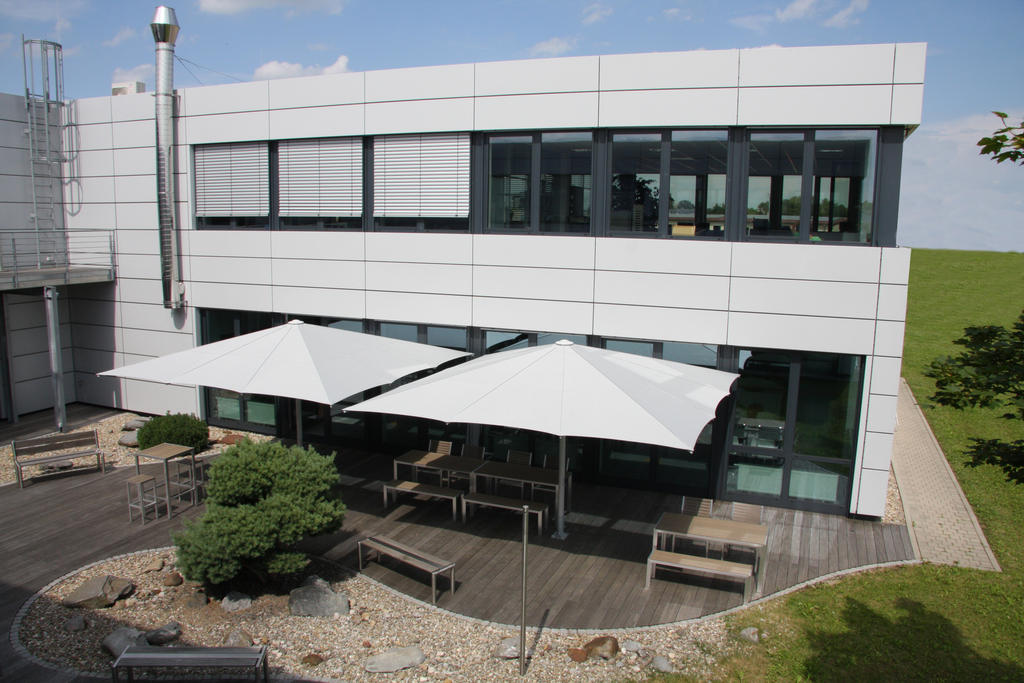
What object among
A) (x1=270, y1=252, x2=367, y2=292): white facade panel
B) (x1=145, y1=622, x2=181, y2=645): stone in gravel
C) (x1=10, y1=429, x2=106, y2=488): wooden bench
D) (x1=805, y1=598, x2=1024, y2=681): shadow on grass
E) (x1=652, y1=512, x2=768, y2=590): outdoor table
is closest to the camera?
(x1=805, y1=598, x2=1024, y2=681): shadow on grass

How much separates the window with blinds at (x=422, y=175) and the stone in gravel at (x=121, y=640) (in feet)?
26.9

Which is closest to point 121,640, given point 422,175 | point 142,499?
point 142,499

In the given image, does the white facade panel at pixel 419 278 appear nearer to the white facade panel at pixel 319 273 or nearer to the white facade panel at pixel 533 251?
the white facade panel at pixel 319 273

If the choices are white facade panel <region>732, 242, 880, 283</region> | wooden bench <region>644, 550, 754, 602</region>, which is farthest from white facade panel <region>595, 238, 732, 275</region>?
wooden bench <region>644, 550, 754, 602</region>

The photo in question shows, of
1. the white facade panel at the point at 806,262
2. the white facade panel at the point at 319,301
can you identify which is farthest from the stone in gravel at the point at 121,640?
the white facade panel at the point at 806,262

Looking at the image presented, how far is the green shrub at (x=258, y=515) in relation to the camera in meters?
7.64

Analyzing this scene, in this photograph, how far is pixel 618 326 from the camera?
39.1 ft

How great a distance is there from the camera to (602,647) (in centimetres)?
730

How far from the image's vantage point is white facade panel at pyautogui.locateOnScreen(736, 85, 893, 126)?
403 inches

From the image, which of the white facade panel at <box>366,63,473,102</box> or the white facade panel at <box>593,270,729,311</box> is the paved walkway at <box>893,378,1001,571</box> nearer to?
the white facade panel at <box>593,270,729,311</box>

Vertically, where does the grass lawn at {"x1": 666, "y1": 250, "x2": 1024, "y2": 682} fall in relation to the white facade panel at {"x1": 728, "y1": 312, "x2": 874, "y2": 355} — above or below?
below

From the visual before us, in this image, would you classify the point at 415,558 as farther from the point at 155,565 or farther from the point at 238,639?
the point at 155,565

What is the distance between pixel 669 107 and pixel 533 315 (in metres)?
4.15

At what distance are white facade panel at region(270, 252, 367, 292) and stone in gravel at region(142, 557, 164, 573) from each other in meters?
6.28
